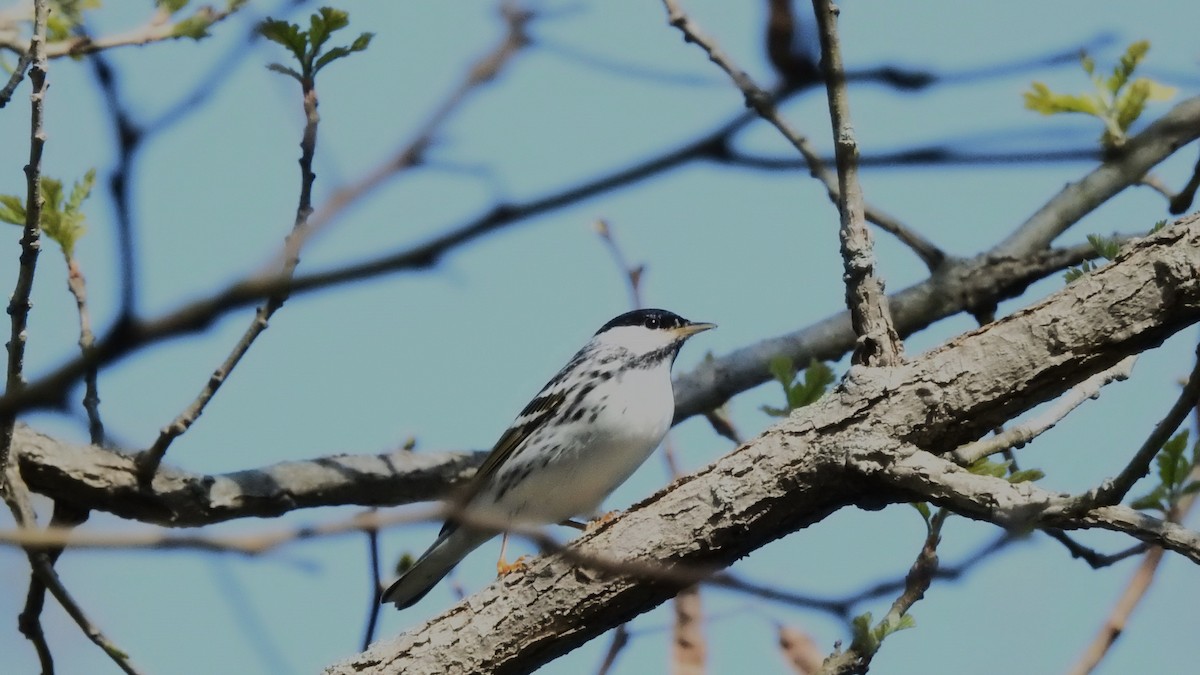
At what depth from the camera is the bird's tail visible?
→ 5211 millimetres

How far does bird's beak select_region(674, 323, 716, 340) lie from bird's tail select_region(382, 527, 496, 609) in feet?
5.24

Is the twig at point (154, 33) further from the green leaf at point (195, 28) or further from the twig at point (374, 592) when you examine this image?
the twig at point (374, 592)

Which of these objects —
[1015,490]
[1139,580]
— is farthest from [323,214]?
[1139,580]

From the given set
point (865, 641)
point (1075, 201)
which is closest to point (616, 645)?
point (865, 641)

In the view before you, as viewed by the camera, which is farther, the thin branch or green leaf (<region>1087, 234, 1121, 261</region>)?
the thin branch

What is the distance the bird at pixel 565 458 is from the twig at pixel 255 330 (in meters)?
1.45

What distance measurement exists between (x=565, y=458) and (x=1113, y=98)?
2.52 meters

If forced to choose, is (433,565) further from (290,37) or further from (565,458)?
(290,37)

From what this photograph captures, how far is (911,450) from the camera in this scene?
3090 millimetres

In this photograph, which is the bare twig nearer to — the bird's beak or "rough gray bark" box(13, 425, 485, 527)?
"rough gray bark" box(13, 425, 485, 527)

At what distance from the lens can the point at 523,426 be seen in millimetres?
5680

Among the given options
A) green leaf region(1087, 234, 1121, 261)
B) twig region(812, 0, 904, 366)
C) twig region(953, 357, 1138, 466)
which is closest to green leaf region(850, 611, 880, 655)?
twig region(953, 357, 1138, 466)

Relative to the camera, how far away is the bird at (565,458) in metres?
5.33

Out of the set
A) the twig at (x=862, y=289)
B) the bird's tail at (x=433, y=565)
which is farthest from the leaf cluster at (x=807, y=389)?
the bird's tail at (x=433, y=565)
